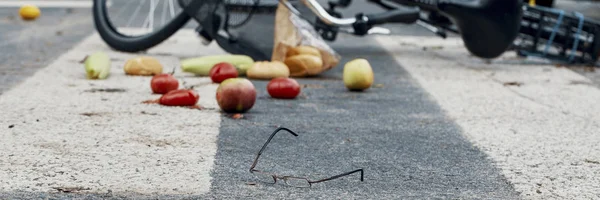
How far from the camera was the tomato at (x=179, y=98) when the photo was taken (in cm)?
506

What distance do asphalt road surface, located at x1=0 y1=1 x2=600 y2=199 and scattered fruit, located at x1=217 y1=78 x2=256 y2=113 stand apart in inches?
2.5

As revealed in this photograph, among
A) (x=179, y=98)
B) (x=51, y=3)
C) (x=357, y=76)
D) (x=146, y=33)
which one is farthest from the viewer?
(x=51, y=3)

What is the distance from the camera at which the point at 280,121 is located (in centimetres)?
474

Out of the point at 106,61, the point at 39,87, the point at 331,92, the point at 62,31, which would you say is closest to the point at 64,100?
the point at 39,87

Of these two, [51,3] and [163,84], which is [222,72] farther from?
[51,3]

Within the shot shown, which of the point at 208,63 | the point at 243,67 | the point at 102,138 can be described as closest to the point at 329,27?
the point at 243,67

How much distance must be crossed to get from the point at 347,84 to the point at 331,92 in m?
0.10

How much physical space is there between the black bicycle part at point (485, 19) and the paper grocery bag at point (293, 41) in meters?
0.84

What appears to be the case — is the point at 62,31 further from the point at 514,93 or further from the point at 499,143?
the point at 499,143

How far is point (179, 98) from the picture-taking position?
16.6 ft

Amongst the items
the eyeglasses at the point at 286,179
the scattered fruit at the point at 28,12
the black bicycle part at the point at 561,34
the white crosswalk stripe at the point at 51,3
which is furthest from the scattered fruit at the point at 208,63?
the white crosswalk stripe at the point at 51,3

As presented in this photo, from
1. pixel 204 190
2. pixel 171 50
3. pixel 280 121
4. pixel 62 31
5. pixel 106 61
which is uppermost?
pixel 204 190

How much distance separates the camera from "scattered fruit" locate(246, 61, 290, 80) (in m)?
6.21

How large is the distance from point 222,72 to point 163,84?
631 mm
